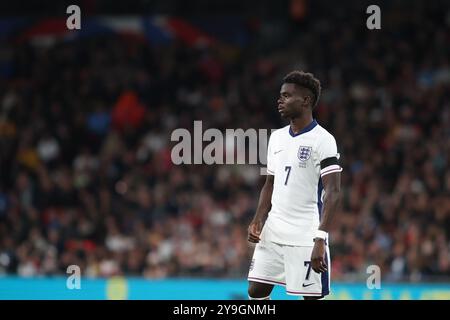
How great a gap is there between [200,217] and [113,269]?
1.65m

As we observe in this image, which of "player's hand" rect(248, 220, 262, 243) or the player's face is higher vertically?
the player's face

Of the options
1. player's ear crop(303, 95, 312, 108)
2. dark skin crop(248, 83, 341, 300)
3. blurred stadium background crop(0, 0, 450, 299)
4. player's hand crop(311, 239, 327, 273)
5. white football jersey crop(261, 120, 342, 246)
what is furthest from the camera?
blurred stadium background crop(0, 0, 450, 299)

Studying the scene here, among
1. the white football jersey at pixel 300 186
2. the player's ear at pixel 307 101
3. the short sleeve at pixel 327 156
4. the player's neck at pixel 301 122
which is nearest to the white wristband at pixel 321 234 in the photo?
the white football jersey at pixel 300 186

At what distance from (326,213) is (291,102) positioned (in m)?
0.84

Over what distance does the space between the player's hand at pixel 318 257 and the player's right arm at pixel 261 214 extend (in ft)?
1.93

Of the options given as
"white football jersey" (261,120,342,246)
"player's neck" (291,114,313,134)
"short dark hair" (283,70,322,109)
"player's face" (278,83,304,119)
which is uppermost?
"short dark hair" (283,70,322,109)

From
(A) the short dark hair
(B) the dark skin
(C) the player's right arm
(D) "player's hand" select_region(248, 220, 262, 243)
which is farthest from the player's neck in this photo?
(D) "player's hand" select_region(248, 220, 262, 243)

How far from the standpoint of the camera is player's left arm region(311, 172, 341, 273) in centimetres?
681

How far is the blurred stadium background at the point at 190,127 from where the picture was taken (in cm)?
1379

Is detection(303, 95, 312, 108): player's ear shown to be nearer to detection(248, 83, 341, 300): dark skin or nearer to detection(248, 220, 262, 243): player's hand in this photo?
detection(248, 83, 341, 300): dark skin

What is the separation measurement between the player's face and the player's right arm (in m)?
0.52

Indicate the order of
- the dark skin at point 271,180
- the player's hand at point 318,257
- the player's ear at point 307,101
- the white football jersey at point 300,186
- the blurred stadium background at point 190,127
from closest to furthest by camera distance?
the player's hand at point 318,257, the dark skin at point 271,180, the white football jersey at point 300,186, the player's ear at point 307,101, the blurred stadium background at point 190,127

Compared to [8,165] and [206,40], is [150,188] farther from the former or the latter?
[206,40]

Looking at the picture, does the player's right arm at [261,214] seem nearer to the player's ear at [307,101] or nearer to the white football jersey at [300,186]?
the white football jersey at [300,186]
